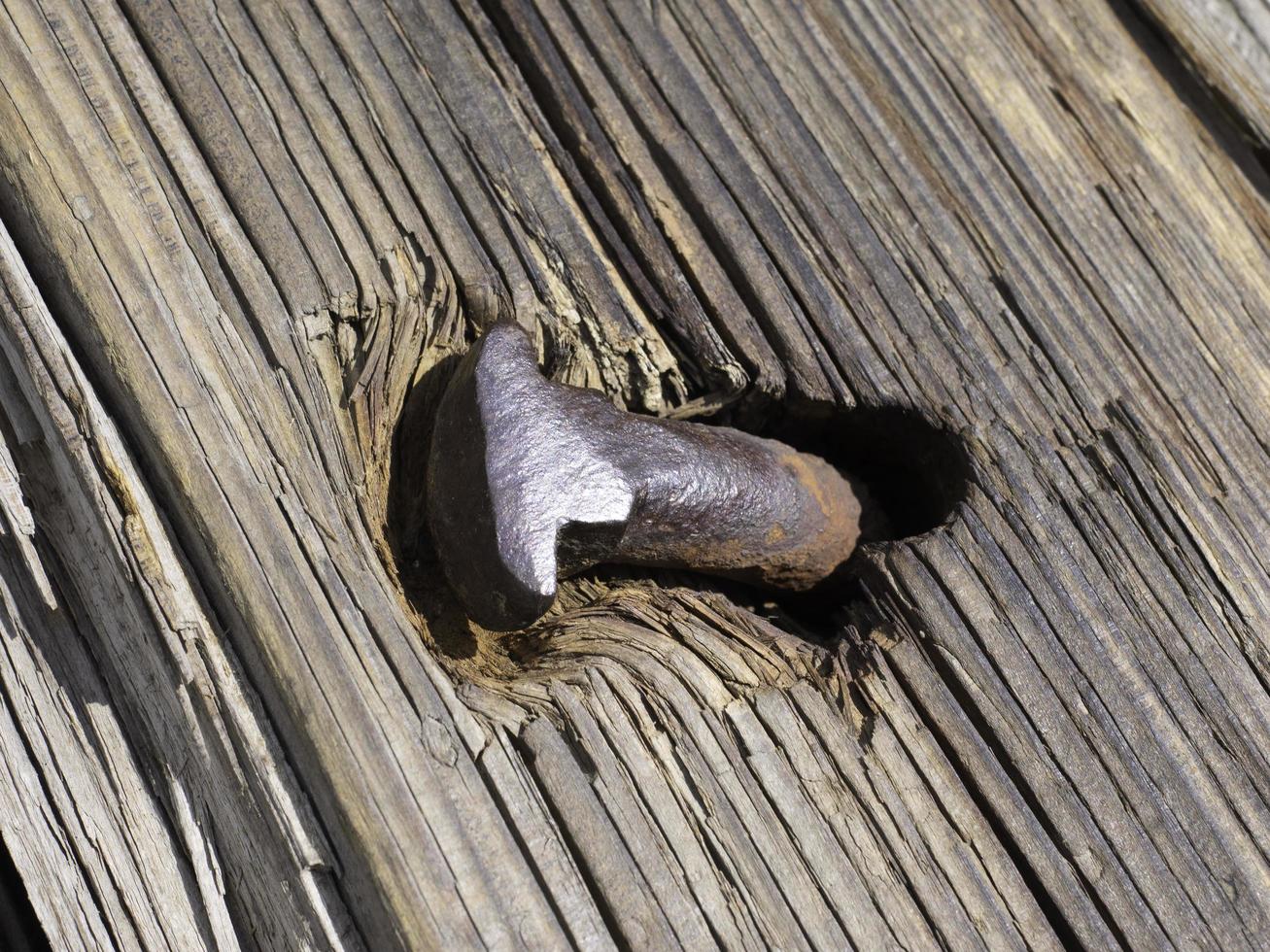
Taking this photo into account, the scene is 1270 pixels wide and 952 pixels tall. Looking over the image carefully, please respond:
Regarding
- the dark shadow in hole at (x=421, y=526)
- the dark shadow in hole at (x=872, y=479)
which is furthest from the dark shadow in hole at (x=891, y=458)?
the dark shadow in hole at (x=421, y=526)

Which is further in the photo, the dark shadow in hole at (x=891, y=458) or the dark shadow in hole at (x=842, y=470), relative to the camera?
the dark shadow in hole at (x=891, y=458)

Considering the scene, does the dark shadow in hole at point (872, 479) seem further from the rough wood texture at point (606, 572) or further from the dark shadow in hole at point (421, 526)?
the dark shadow in hole at point (421, 526)

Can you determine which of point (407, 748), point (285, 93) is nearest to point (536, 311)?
point (285, 93)

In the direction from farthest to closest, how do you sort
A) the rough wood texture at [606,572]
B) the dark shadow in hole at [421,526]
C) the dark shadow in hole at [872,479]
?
1. the dark shadow in hole at [872,479]
2. the dark shadow in hole at [421,526]
3. the rough wood texture at [606,572]

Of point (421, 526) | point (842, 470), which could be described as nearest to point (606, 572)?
point (421, 526)

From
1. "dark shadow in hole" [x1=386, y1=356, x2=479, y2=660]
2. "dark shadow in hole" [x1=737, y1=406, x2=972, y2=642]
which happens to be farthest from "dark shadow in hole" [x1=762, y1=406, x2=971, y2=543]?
"dark shadow in hole" [x1=386, y1=356, x2=479, y2=660]

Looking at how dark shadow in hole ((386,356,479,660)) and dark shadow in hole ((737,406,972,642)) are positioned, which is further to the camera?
dark shadow in hole ((737,406,972,642))

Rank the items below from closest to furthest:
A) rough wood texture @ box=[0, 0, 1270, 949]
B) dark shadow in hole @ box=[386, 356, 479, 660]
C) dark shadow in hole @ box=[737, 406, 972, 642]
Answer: rough wood texture @ box=[0, 0, 1270, 949] → dark shadow in hole @ box=[386, 356, 479, 660] → dark shadow in hole @ box=[737, 406, 972, 642]

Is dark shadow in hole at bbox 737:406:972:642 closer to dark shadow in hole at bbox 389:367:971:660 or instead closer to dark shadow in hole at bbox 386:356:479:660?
dark shadow in hole at bbox 389:367:971:660
